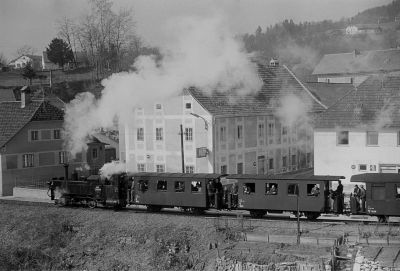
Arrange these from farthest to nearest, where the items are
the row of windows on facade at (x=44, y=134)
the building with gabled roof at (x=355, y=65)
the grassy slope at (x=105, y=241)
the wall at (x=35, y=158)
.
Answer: the building with gabled roof at (x=355, y=65), the row of windows on facade at (x=44, y=134), the wall at (x=35, y=158), the grassy slope at (x=105, y=241)

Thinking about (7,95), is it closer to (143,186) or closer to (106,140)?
(106,140)

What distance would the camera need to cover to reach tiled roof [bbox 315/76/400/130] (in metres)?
35.6

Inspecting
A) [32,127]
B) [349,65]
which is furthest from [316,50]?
[32,127]

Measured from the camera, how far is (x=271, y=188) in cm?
2731

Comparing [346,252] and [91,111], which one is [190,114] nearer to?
[91,111]

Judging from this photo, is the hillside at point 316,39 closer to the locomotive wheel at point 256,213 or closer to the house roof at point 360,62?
the house roof at point 360,62

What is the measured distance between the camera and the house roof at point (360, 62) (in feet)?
236

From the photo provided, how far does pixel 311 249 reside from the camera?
72.8ft

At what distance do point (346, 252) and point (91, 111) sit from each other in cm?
2252

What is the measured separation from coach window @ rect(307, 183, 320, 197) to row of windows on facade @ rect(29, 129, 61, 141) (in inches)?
1069

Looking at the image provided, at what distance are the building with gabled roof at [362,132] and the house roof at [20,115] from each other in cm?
2271

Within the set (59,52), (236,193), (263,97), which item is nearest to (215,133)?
(263,97)

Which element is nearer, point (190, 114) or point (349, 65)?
point (190, 114)

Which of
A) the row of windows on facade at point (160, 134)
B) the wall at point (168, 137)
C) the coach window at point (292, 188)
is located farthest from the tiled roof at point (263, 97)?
the coach window at point (292, 188)
